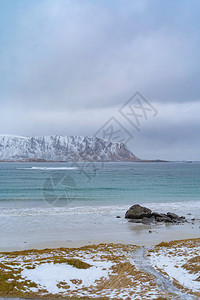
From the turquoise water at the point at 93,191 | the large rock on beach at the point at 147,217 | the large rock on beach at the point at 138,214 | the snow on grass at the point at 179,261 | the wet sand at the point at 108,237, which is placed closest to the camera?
the snow on grass at the point at 179,261

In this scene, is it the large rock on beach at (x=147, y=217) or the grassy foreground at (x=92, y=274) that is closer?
the grassy foreground at (x=92, y=274)

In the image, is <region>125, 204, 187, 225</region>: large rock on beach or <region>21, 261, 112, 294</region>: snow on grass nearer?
<region>21, 261, 112, 294</region>: snow on grass

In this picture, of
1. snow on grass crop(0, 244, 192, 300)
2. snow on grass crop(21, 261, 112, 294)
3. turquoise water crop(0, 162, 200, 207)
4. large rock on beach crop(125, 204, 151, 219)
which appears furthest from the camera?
turquoise water crop(0, 162, 200, 207)

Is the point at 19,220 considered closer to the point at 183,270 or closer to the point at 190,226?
the point at 190,226

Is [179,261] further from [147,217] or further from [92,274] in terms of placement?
[147,217]

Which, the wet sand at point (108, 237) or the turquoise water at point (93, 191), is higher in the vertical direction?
the turquoise water at point (93, 191)

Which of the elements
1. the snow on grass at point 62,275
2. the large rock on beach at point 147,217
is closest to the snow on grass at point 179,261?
the snow on grass at point 62,275

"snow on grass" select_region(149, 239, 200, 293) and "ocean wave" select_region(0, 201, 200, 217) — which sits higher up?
"snow on grass" select_region(149, 239, 200, 293)

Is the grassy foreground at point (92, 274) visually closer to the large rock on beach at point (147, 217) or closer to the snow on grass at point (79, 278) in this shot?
the snow on grass at point (79, 278)

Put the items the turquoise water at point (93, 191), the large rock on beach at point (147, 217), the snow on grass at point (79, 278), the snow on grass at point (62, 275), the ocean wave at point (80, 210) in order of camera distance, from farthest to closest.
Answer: the turquoise water at point (93, 191), the ocean wave at point (80, 210), the large rock on beach at point (147, 217), the snow on grass at point (62, 275), the snow on grass at point (79, 278)

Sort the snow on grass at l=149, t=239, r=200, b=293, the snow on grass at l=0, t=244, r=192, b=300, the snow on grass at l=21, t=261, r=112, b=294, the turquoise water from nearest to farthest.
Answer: the snow on grass at l=0, t=244, r=192, b=300 → the snow on grass at l=21, t=261, r=112, b=294 → the snow on grass at l=149, t=239, r=200, b=293 → the turquoise water

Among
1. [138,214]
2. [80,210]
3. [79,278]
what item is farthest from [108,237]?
[80,210]

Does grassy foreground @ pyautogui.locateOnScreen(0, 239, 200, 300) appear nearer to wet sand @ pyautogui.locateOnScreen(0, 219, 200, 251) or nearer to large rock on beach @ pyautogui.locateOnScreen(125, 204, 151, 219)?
wet sand @ pyautogui.locateOnScreen(0, 219, 200, 251)

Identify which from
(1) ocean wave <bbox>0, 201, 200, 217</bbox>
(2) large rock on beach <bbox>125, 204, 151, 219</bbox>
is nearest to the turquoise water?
(1) ocean wave <bbox>0, 201, 200, 217</bbox>
